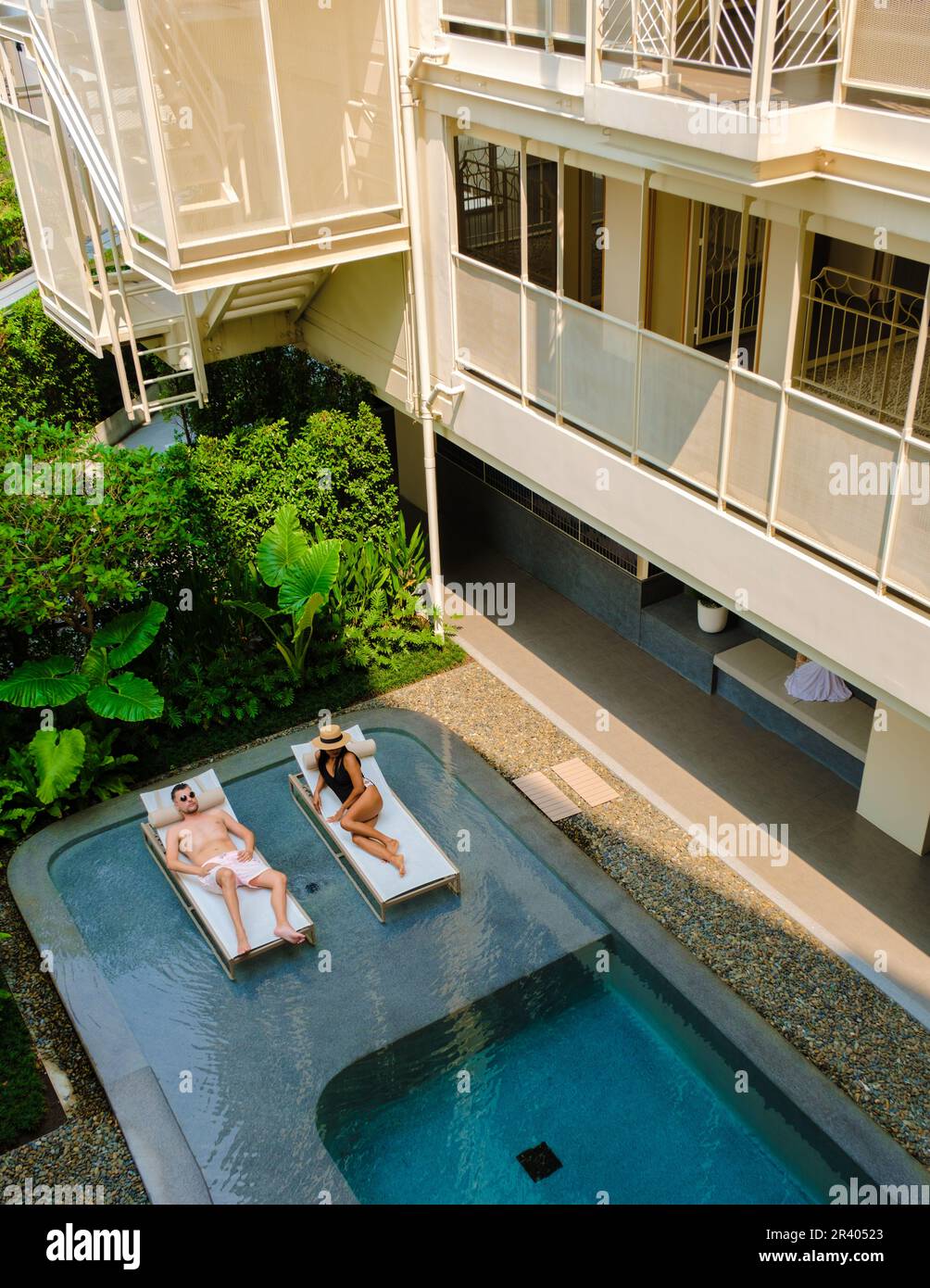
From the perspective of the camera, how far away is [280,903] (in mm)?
9797

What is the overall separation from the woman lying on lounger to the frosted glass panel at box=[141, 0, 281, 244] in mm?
4815

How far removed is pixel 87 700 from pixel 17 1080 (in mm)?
3902

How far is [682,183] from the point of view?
854 cm

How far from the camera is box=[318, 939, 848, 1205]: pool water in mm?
7926

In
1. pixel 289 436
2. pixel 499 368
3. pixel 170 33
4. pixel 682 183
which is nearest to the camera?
pixel 682 183

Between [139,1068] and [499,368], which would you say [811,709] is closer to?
[499,368]

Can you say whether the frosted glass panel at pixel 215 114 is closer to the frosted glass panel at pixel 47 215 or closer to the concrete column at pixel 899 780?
the frosted glass panel at pixel 47 215

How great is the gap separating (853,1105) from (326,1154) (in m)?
3.76

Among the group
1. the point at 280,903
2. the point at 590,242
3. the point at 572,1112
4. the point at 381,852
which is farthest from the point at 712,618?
the point at 572,1112

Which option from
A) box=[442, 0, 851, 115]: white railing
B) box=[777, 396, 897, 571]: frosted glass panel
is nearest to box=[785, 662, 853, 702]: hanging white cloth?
box=[777, 396, 897, 571]: frosted glass panel

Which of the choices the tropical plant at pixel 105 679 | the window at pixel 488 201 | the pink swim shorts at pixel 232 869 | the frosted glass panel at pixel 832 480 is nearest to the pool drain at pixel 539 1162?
the pink swim shorts at pixel 232 869

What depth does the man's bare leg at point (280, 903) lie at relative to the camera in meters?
9.58

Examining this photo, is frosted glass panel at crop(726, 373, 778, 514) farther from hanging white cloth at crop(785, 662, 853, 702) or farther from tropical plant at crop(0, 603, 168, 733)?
tropical plant at crop(0, 603, 168, 733)

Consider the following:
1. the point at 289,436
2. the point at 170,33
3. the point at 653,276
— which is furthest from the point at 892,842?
the point at 170,33
